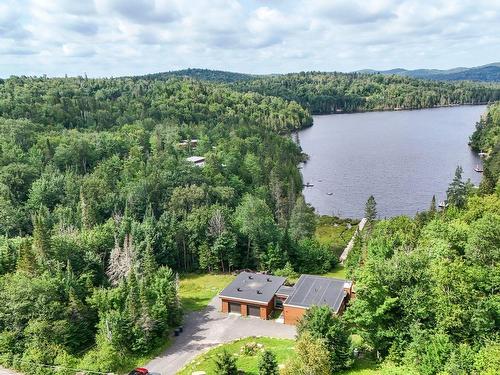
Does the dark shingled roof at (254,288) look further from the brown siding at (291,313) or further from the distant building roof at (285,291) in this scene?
the brown siding at (291,313)

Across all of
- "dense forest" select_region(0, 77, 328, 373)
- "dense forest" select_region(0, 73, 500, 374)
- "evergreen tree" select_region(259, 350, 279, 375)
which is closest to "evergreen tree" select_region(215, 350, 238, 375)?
"evergreen tree" select_region(259, 350, 279, 375)

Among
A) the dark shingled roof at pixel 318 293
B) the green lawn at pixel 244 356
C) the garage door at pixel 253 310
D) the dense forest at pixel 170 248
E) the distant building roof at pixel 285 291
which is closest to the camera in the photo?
the dense forest at pixel 170 248

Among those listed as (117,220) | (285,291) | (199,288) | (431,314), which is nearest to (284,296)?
(285,291)

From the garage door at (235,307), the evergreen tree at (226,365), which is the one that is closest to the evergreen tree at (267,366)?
the evergreen tree at (226,365)

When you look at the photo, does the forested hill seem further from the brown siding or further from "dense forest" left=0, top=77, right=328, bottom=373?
"dense forest" left=0, top=77, right=328, bottom=373

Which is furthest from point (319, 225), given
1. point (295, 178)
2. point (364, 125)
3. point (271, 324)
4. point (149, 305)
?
point (364, 125)

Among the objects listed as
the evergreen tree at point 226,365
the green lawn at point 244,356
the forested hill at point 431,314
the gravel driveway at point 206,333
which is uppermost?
the forested hill at point 431,314

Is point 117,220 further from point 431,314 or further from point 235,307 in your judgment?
point 431,314
